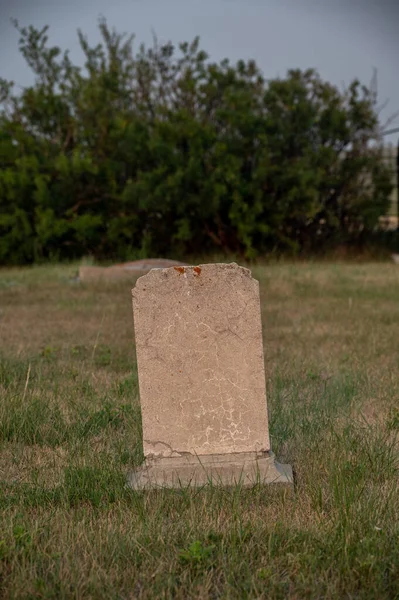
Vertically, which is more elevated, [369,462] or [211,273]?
[211,273]

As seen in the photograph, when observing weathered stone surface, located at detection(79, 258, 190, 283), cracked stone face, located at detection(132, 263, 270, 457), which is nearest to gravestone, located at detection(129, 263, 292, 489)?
cracked stone face, located at detection(132, 263, 270, 457)

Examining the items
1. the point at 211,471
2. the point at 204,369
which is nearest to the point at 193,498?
the point at 211,471

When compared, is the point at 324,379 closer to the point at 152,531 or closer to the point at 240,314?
the point at 240,314

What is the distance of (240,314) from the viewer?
3914 millimetres

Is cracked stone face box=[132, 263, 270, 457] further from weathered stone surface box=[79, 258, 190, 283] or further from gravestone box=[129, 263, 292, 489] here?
weathered stone surface box=[79, 258, 190, 283]

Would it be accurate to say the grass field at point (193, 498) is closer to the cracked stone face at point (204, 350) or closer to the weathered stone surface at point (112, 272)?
the cracked stone face at point (204, 350)

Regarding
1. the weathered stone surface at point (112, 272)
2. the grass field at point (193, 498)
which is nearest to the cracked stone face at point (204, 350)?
the grass field at point (193, 498)

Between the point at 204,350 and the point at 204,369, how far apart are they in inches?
3.9

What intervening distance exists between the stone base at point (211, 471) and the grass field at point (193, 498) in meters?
0.09

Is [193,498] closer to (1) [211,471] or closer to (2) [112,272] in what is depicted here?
(1) [211,471]

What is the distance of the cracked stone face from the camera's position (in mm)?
3924

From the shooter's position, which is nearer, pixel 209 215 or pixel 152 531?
pixel 152 531

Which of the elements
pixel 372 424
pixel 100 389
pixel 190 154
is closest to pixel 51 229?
pixel 190 154

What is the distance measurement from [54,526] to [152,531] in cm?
44
